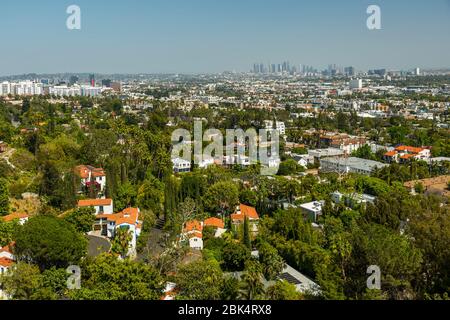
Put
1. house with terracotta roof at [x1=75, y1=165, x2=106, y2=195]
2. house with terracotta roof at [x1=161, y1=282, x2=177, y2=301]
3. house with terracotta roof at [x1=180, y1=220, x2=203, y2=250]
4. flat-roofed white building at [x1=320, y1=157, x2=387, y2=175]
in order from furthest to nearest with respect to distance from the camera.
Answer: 1. flat-roofed white building at [x1=320, y1=157, x2=387, y2=175]
2. house with terracotta roof at [x1=75, y1=165, x2=106, y2=195]
3. house with terracotta roof at [x1=180, y1=220, x2=203, y2=250]
4. house with terracotta roof at [x1=161, y1=282, x2=177, y2=301]

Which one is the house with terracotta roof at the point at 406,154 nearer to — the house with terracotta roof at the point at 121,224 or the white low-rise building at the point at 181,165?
the white low-rise building at the point at 181,165

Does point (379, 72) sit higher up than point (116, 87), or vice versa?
point (379, 72)

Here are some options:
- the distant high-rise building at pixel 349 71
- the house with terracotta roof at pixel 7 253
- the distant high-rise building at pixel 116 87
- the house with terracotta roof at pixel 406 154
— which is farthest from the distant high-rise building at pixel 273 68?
the house with terracotta roof at pixel 7 253

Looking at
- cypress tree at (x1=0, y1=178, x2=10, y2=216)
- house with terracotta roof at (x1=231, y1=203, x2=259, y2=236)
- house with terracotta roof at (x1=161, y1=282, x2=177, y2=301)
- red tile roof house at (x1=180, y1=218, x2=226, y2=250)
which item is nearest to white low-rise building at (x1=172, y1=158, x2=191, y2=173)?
house with terracotta roof at (x1=231, y1=203, x2=259, y2=236)

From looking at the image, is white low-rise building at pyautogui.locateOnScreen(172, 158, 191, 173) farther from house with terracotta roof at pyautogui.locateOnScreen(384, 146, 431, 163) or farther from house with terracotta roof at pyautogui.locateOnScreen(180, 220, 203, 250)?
house with terracotta roof at pyautogui.locateOnScreen(384, 146, 431, 163)

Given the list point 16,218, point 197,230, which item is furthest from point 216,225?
point 16,218

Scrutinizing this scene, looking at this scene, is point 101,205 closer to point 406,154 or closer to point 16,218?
point 16,218

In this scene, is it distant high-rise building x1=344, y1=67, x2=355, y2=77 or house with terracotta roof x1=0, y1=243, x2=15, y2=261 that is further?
distant high-rise building x1=344, y1=67, x2=355, y2=77
